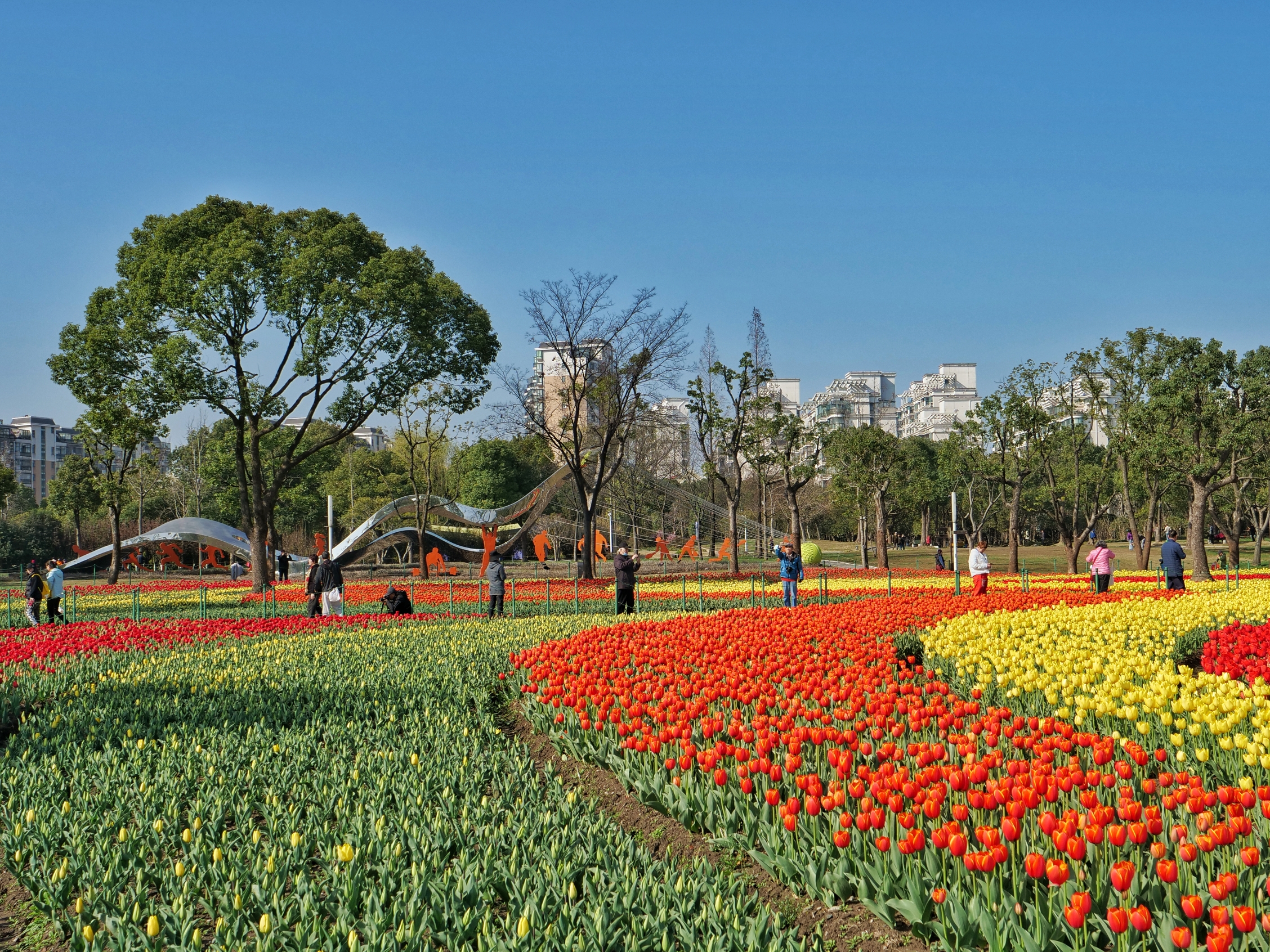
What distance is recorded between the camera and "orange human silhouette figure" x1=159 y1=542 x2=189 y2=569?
42.9 meters

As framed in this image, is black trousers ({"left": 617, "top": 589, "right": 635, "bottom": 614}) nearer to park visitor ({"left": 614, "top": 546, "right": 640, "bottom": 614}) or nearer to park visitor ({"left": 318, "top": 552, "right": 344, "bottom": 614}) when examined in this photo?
park visitor ({"left": 614, "top": 546, "right": 640, "bottom": 614})

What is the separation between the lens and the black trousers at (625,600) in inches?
635

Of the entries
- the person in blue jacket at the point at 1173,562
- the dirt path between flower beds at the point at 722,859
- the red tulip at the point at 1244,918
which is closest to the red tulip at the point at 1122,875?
the red tulip at the point at 1244,918

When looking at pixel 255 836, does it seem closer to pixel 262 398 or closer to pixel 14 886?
pixel 14 886

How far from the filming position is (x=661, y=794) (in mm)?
5031

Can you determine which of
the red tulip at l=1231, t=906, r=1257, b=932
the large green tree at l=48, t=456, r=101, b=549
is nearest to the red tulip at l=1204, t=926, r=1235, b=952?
the red tulip at l=1231, t=906, r=1257, b=932

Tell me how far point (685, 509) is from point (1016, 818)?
1736 inches

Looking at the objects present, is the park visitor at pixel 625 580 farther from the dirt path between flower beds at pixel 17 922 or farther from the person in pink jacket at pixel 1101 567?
the dirt path between flower beds at pixel 17 922

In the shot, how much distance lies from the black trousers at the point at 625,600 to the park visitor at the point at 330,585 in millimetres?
4628

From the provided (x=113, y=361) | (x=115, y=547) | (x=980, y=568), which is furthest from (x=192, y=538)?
(x=980, y=568)

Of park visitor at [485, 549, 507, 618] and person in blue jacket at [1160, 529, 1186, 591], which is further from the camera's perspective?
person in blue jacket at [1160, 529, 1186, 591]

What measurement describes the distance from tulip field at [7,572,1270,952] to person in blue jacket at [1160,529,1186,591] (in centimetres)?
857

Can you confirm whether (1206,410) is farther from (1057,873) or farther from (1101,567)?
(1057,873)

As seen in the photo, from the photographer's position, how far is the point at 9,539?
4956 cm
